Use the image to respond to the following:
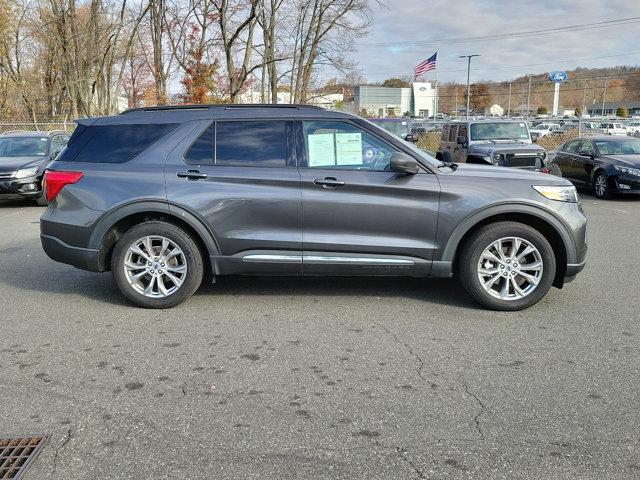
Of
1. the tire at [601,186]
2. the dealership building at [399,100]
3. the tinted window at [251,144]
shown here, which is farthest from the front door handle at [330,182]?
the dealership building at [399,100]

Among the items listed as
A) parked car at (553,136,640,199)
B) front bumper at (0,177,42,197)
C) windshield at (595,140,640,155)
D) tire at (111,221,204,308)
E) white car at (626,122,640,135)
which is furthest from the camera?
white car at (626,122,640,135)

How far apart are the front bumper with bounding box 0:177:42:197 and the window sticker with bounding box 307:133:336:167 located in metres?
8.96

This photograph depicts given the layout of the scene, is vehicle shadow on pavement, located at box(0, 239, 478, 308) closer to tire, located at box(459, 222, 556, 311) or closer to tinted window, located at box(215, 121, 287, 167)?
tire, located at box(459, 222, 556, 311)

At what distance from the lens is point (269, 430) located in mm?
2992

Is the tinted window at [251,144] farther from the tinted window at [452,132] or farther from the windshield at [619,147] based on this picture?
the tinted window at [452,132]

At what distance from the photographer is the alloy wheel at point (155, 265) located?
4.95 meters

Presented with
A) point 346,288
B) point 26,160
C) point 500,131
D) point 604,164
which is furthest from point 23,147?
point 604,164

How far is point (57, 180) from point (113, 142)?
617mm

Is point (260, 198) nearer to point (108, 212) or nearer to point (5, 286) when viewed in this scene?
point (108, 212)

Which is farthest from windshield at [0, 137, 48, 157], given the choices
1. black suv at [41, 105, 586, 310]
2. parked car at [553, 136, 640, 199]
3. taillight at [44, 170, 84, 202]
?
parked car at [553, 136, 640, 199]

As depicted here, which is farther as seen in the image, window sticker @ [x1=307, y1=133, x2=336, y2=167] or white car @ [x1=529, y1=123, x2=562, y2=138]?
white car @ [x1=529, y1=123, x2=562, y2=138]

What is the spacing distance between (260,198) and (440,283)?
7.25 ft

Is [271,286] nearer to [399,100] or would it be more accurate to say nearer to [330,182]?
[330,182]

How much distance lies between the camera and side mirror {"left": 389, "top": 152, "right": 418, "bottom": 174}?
469cm
